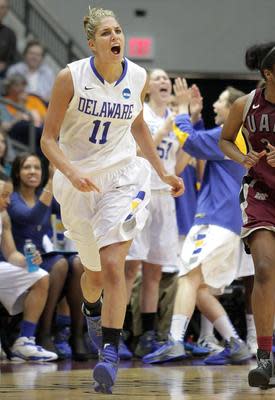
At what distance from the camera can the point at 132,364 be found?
6723mm

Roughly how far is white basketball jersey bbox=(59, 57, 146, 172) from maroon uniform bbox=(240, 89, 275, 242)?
649 millimetres

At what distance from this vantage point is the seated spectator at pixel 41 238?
284 inches

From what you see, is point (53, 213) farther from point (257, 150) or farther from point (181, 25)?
point (181, 25)

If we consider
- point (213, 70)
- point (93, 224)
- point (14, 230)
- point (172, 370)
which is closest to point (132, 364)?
point (172, 370)

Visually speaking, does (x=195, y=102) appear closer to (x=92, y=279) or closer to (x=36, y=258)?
(x=36, y=258)

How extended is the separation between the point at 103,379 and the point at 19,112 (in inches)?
259

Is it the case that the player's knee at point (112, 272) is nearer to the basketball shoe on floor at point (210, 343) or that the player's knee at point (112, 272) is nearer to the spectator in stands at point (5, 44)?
the basketball shoe on floor at point (210, 343)

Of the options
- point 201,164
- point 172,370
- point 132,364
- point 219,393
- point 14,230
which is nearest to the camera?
point 219,393

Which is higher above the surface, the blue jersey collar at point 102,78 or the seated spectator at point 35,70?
the seated spectator at point 35,70

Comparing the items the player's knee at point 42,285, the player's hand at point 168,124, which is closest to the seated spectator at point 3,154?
the player's knee at point 42,285

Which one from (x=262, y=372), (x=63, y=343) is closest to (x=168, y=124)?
(x=63, y=343)

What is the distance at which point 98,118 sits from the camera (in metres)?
5.08

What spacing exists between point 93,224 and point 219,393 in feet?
3.72

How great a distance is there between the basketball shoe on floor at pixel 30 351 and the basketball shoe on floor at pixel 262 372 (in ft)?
7.84
